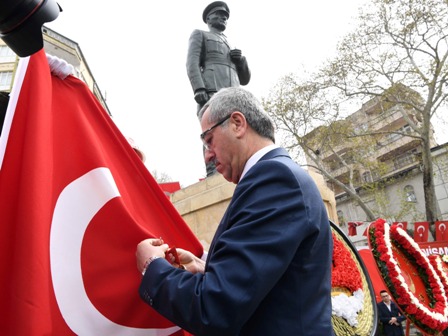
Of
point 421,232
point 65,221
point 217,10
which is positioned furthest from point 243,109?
point 421,232

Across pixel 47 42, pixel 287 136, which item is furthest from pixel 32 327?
pixel 287 136

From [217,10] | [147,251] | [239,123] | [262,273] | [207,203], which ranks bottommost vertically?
[262,273]

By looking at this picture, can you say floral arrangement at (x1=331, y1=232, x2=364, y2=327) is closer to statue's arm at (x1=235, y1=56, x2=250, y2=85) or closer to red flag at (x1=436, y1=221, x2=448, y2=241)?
statue's arm at (x1=235, y1=56, x2=250, y2=85)

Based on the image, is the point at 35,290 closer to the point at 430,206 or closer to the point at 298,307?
the point at 298,307

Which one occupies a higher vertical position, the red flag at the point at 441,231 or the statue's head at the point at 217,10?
the statue's head at the point at 217,10

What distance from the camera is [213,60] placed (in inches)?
217

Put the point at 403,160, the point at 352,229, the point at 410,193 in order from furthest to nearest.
Answer: 1. the point at 403,160
2. the point at 410,193
3. the point at 352,229

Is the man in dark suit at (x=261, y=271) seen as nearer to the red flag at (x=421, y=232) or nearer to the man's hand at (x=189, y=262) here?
the man's hand at (x=189, y=262)

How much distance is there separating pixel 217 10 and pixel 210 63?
95 centimetres

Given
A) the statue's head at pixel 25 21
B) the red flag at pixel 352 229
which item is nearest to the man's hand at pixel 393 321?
the red flag at pixel 352 229

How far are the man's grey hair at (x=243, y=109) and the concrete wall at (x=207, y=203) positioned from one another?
2.79 metres

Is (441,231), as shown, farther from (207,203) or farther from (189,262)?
(189,262)

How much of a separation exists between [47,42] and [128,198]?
3.20ft

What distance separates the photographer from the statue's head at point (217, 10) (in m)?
5.73
